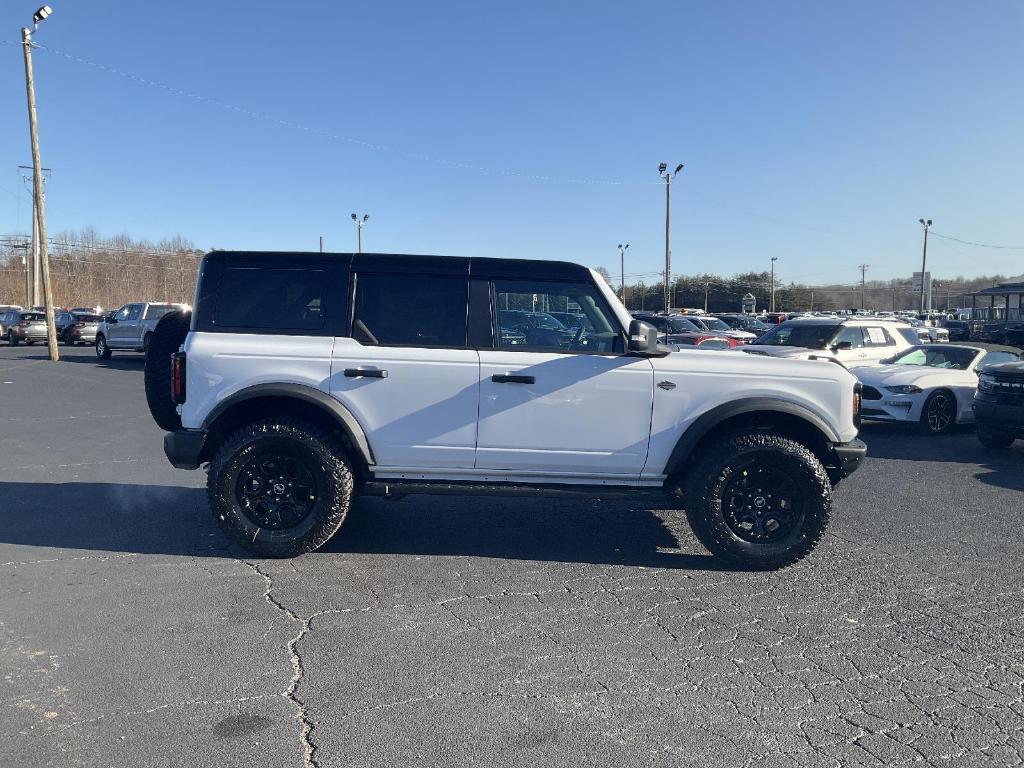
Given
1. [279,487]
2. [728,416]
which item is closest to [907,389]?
[728,416]

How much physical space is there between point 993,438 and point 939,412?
1.55 m

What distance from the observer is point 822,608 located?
15.3 feet

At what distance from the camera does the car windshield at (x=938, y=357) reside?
12.6 m

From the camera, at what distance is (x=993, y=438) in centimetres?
1025

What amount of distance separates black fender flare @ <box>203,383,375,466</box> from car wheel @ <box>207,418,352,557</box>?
176 mm

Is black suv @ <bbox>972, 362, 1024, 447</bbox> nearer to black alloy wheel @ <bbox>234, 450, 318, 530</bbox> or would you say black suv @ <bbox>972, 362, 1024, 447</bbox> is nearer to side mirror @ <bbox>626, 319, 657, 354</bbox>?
side mirror @ <bbox>626, 319, 657, 354</bbox>

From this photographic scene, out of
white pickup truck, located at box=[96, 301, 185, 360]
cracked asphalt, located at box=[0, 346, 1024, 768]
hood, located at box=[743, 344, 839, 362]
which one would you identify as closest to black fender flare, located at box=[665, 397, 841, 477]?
cracked asphalt, located at box=[0, 346, 1024, 768]

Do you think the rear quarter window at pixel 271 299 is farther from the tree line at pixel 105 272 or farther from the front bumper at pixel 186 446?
the tree line at pixel 105 272

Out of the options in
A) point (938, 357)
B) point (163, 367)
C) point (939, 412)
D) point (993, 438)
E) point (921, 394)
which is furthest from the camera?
point (938, 357)

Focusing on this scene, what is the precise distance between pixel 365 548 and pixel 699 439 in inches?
95.9

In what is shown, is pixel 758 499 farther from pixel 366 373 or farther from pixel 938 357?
pixel 938 357

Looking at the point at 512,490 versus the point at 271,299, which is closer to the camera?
the point at 512,490

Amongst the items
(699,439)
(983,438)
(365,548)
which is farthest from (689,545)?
(983,438)

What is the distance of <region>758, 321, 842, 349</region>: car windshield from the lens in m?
15.2
